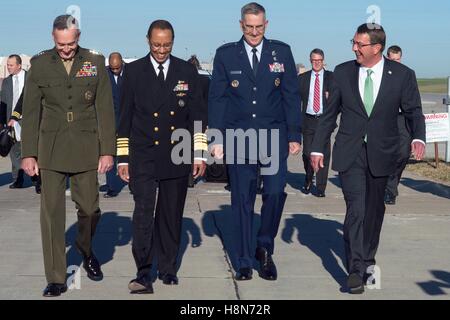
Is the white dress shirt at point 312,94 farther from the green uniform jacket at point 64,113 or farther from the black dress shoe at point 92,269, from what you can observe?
the green uniform jacket at point 64,113

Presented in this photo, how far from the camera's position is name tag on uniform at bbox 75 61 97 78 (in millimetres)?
6902

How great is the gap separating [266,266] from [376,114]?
1447 mm

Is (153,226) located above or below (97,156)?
below

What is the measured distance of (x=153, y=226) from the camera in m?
7.27

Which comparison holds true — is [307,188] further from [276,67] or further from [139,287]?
[139,287]

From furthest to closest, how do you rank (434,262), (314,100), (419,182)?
1. (419,182)
2. (314,100)
3. (434,262)

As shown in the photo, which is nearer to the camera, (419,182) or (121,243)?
(121,243)

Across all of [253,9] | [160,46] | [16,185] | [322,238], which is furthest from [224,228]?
[16,185]

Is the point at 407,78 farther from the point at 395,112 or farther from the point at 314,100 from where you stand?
the point at 314,100

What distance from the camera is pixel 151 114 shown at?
278 inches

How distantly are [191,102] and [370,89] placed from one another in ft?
4.29

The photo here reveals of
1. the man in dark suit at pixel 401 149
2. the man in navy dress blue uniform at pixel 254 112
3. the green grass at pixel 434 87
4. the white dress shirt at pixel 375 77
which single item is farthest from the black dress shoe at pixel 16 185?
the green grass at pixel 434 87

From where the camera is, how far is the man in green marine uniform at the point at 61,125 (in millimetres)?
6836

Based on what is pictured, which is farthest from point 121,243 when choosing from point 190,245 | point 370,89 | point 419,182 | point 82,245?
point 419,182
